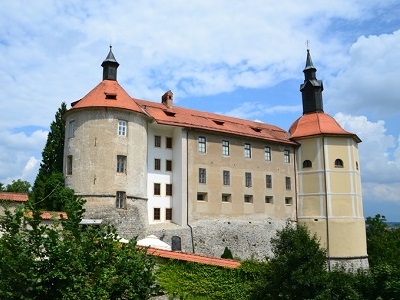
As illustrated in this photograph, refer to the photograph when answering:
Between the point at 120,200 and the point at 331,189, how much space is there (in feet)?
60.2

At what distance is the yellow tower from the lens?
36.2 metres

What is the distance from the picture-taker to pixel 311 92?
41.8 metres

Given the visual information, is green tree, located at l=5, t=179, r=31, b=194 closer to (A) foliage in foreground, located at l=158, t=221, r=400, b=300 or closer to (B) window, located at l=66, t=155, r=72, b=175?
(B) window, located at l=66, t=155, r=72, b=175

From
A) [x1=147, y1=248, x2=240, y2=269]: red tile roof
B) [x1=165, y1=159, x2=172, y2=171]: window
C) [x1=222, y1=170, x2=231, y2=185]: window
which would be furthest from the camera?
[x1=222, y1=170, x2=231, y2=185]: window

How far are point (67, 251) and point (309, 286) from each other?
29.4ft

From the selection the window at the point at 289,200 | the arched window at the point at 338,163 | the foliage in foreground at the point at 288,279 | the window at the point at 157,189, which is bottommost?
the foliage in foreground at the point at 288,279

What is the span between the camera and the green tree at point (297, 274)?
1455 centimetres

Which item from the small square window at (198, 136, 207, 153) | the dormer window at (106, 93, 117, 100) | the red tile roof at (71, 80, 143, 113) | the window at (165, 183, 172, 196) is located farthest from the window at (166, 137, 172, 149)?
the dormer window at (106, 93, 117, 100)

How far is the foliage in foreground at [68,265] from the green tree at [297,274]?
7.30 m

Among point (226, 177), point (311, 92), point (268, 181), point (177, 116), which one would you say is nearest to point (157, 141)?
point (177, 116)

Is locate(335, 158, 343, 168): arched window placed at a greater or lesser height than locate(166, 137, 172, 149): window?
lesser

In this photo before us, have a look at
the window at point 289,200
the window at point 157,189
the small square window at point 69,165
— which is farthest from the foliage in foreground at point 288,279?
the window at point 289,200

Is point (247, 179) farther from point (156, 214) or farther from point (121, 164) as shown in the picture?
point (121, 164)

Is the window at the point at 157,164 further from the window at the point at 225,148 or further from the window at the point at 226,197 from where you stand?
the window at the point at 226,197
